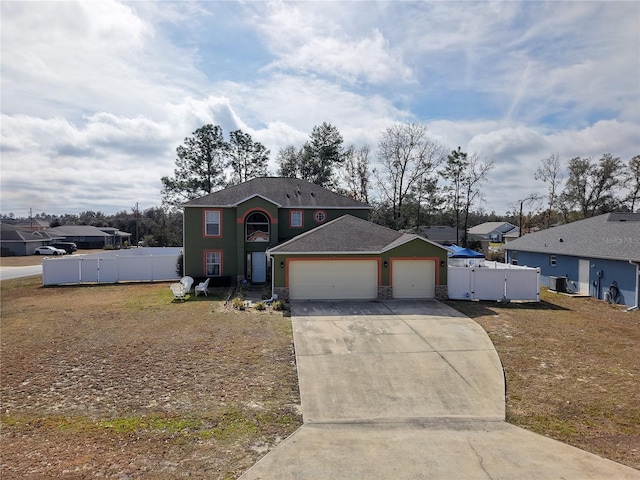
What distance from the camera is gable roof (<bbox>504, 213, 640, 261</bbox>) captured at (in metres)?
20.4

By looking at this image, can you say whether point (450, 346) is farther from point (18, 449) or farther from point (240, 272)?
point (240, 272)

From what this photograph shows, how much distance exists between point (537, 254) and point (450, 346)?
18246 mm

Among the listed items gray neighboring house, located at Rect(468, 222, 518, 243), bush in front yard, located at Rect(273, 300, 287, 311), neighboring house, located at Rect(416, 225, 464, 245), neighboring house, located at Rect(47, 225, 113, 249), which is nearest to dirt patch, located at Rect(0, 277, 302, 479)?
bush in front yard, located at Rect(273, 300, 287, 311)

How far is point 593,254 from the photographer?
21.5m

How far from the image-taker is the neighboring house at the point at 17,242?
54922mm

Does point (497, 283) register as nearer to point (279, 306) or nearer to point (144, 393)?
point (279, 306)

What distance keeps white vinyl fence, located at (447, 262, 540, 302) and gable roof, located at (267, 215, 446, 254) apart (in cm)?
190

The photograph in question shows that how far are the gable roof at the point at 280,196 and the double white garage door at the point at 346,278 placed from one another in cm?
664

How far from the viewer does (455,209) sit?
138 ft

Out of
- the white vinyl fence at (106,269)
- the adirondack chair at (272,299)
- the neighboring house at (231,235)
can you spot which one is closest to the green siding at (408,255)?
the adirondack chair at (272,299)

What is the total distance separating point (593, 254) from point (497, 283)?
6.58 metres

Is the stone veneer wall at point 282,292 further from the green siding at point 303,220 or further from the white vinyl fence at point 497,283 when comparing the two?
the white vinyl fence at point 497,283

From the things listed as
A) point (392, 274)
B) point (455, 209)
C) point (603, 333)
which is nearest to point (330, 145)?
point (455, 209)

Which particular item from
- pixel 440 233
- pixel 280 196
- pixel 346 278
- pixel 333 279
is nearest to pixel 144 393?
pixel 333 279
